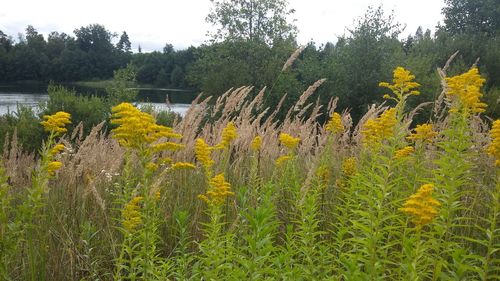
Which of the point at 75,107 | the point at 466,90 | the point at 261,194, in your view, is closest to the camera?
the point at 466,90

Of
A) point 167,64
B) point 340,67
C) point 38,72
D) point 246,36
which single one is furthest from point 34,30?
point 340,67

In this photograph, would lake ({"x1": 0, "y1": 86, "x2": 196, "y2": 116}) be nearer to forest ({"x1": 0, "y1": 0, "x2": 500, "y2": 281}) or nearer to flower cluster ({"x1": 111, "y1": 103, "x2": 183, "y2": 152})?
forest ({"x1": 0, "y1": 0, "x2": 500, "y2": 281})

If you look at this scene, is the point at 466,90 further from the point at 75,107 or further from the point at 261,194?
the point at 75,107

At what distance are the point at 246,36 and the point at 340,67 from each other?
1133 centimetres

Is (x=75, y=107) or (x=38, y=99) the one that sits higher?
(x=75, y=107)

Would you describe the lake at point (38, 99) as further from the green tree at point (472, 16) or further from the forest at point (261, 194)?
the green tree at point (472, 16)

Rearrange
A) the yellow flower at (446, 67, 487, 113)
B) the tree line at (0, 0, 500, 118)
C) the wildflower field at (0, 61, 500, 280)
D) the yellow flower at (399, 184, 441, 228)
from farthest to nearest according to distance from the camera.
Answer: the tree line at (0, 0, 500, 118) → the yellow flower at (446, 67, 487, 113) → the wildflower field at (0, 61, 500, 280) → the yellow flower at (399, 184, 441, 228)

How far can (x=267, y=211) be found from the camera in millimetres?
2264

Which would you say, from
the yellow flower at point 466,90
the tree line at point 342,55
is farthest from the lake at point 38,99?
the yellow flower at point 466,90

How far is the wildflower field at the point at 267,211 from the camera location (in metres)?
2.34

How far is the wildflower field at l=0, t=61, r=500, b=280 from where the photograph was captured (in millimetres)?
2342

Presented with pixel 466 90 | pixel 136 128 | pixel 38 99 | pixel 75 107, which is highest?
pixel 466 90

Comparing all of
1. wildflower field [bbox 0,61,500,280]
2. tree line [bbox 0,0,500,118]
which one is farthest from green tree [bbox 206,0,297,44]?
wildflower field [bbox 0,61,500,280]

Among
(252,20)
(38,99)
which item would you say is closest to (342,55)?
(252,20)
